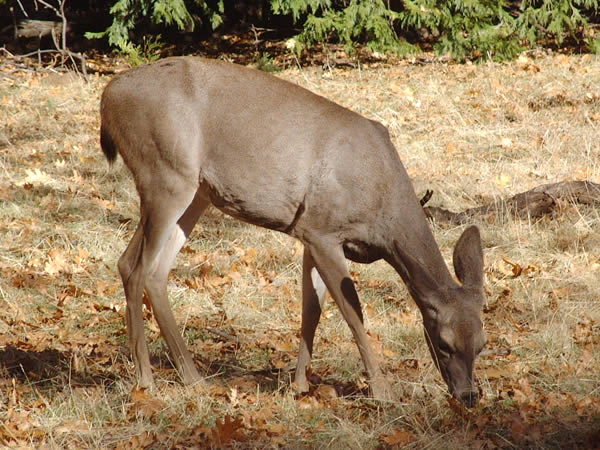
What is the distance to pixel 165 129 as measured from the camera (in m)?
5.17

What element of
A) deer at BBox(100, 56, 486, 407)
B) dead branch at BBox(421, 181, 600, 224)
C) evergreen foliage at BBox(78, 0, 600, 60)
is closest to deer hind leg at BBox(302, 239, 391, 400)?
deer at BBox(100, 56, 486, 407)

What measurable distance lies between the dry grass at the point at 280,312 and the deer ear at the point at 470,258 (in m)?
0.67

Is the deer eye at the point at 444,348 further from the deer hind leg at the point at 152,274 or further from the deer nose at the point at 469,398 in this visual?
the deer hind leg at the point at 152,274

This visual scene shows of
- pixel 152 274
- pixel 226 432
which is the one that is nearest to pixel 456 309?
pixel 226 432

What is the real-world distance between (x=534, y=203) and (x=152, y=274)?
415cm

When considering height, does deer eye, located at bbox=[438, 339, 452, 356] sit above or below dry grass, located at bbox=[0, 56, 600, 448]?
above

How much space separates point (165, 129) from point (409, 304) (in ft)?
8.22

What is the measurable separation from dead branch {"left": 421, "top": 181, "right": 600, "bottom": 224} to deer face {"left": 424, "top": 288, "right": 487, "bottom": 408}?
3169 millimetres

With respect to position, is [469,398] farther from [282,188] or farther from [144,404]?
[144,404]

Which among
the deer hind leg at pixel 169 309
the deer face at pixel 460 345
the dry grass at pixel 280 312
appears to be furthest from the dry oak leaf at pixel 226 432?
the deer face at pixel 460 345

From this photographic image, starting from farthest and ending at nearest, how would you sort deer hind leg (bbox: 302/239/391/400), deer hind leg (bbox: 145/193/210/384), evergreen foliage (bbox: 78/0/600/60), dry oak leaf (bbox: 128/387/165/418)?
evergreen foliage (bbox: 78/0/600/60) → deer hind leg (bbox: 145/193/210/384) → deer hind leg (bbox: 302/239/391/400) → dry oak leaf (bbox: 128/387/165/418)

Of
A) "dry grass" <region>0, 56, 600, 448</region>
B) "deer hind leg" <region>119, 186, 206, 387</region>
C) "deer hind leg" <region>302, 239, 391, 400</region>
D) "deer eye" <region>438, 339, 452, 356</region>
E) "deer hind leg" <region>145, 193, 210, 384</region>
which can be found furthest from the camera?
"deer hind leg" <region>145, 193, 210, 384</region>

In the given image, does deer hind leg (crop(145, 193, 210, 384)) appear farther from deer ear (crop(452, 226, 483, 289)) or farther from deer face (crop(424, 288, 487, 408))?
deer ear (crop(452, 226, 483, 289))

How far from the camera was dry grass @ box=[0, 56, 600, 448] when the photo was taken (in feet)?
15.2
